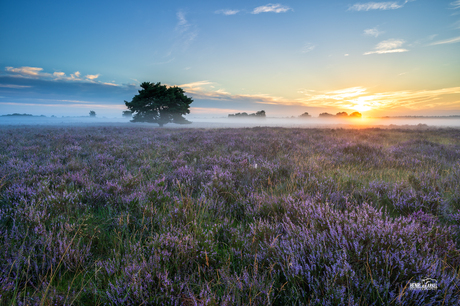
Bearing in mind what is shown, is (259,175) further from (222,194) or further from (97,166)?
(97,166)

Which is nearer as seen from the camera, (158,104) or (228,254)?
(228,254)

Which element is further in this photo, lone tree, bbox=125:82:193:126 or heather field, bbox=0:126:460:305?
lone tree, bbox=125:82:193:126

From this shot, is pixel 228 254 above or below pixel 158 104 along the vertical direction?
below

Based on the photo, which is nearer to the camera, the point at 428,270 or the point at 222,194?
the point at 428,270

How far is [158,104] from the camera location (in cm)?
3850

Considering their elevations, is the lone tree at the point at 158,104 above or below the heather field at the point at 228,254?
above

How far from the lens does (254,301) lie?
4.57 ft

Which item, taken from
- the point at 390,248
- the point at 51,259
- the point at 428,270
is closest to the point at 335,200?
the point at 390,248

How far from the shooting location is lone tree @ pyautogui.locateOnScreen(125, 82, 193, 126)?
38719 mm

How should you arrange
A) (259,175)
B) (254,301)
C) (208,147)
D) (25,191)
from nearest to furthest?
1. (254,301)
2. (25,191)
3. (259,175)
4. (208,147)

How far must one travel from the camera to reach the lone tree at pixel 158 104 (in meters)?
38.7

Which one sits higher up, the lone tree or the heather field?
the lone tree

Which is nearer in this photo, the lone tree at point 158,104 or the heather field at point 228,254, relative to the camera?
the heather field at point 228,254

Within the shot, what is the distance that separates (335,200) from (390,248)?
1495 mm
